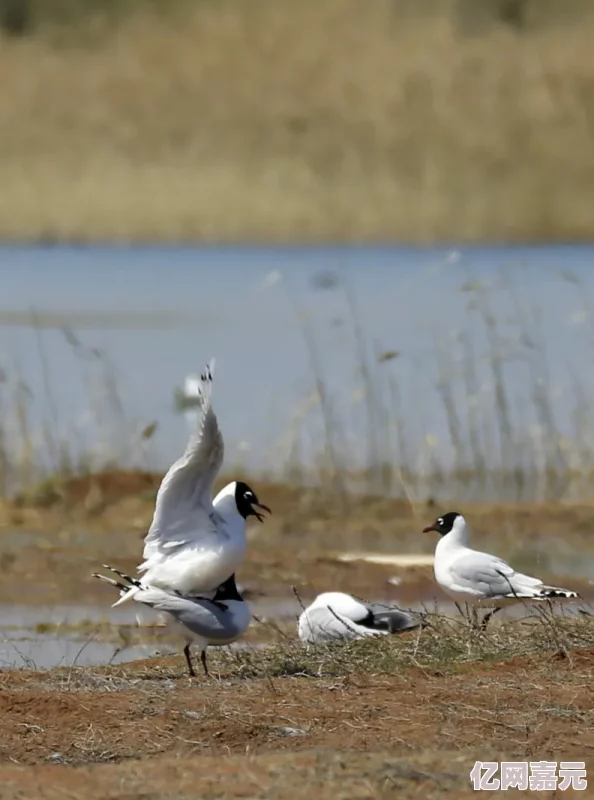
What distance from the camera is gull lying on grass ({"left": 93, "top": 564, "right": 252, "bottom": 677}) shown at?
28.6 feet

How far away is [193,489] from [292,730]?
101 inches

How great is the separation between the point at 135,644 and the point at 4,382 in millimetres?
4587

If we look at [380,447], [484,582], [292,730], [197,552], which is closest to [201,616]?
[197,552]

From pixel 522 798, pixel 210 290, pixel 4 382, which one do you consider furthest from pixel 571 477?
pixel 210 290

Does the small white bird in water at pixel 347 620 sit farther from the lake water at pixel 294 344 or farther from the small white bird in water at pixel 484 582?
the lake water at pixel 294 344

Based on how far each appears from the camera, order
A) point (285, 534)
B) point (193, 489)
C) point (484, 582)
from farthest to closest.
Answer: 1. point (285, 534)
2. point (484, 582)
3. point (193, 489)

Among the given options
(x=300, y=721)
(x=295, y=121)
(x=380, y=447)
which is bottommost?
(x=295, y=121)

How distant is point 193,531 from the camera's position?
918 centimetres

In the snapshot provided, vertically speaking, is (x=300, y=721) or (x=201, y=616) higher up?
(x=300, y=721)

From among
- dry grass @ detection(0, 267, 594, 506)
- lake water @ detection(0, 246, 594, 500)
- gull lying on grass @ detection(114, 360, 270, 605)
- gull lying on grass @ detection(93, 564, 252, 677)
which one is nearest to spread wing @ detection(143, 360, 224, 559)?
gull lying on grass @ detection(114, 360, 270, 605)

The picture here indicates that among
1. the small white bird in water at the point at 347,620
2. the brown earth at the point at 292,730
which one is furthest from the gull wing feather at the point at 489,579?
the brown earth at the point at 292,730

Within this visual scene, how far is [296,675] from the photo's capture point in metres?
8.02

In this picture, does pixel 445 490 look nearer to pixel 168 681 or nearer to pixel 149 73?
pixel 168 681

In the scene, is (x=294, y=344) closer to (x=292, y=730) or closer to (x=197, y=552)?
(x=197, y=552)
